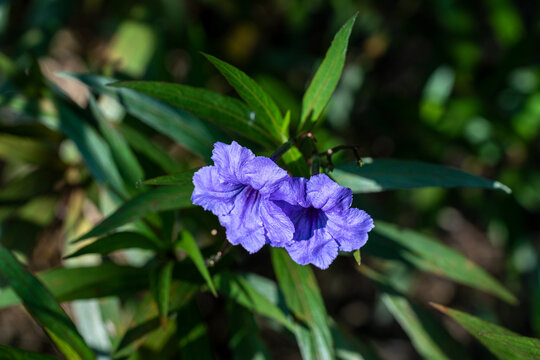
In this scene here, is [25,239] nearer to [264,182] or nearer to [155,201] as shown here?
[155,201]

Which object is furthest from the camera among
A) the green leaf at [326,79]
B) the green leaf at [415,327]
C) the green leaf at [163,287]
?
the green leaf at [415,327]

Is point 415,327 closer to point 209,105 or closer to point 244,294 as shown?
point 244,294

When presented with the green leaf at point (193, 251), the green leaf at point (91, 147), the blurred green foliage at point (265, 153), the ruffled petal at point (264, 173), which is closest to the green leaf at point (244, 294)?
the blurred green foliage at point (265, 153)

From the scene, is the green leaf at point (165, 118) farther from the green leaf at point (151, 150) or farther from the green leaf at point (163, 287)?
the green leaf at point (163, 287)

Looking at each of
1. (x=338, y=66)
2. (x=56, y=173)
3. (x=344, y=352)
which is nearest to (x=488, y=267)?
(x=344, y=352)

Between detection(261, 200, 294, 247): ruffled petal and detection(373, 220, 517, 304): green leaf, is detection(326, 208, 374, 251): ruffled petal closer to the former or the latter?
detection(261, 200, 294, 247): ruffled petal

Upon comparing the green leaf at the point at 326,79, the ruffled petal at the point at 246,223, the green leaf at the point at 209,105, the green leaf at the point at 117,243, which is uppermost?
the green leaf at the point at 326,79
